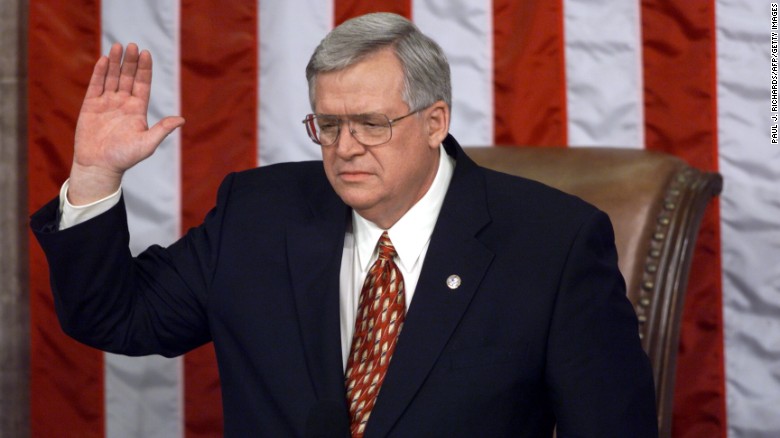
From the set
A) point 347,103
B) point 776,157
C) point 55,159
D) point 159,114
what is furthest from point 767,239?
point 55,159

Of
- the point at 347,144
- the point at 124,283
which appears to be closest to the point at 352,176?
the point at 347,144

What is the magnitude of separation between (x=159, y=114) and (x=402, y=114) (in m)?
1.37

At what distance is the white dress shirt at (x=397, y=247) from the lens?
2.02 meters

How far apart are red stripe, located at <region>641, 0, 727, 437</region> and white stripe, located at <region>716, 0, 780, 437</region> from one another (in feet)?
0.08

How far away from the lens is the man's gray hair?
6.21ft

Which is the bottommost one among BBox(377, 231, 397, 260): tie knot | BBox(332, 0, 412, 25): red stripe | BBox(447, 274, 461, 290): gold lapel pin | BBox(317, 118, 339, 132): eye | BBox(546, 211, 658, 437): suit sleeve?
BBox(546, 211, 658, 437): suit sleeve

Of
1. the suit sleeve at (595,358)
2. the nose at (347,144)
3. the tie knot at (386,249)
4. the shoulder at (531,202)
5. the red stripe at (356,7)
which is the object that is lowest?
the suit sleeve at (595,358)

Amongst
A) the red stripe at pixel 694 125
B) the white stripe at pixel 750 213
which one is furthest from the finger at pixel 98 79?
the white stripe at pixel 750 213

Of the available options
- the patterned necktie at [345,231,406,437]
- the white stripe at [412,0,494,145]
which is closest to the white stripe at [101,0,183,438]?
the white stripe at [412,0,494,145]

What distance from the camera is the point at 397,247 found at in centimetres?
203

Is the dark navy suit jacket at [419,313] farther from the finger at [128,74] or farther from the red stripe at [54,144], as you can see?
the red stripe at [54,144]

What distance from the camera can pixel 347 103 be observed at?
6.18 ft

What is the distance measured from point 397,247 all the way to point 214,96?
1.24m

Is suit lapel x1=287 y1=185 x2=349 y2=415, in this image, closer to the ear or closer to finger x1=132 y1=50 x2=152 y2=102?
the ear
